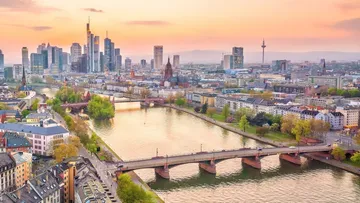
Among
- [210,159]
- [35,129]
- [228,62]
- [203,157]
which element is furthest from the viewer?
[228,62]

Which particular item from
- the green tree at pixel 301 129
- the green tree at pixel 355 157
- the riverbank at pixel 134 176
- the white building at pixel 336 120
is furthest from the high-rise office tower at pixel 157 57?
the green tree at pixel 355 157

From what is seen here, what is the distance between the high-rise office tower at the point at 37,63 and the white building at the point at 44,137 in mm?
120887

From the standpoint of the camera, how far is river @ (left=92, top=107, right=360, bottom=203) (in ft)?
67.7

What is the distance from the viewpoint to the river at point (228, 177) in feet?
67.7

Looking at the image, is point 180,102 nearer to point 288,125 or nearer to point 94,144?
point 288,125

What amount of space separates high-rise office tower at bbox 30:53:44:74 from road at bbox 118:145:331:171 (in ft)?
411

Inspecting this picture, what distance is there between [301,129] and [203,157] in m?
10.3

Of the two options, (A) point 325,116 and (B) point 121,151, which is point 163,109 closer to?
(A) point 325,116

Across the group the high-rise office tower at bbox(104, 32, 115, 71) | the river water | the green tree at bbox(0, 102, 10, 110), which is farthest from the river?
the high-rise office tower at bbox(104, 32, 115, 71)

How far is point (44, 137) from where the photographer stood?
2514 centimetres

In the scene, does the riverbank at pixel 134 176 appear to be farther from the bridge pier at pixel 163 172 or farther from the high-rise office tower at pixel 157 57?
the high-rise office tower at pixel 157 57

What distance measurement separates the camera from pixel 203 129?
37.3 metres

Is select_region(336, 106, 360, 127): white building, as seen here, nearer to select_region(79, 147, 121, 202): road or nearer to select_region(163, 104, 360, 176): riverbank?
select_region(163, 104, 360, 176): riverbank

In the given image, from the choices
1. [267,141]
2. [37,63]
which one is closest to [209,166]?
[267,141]
